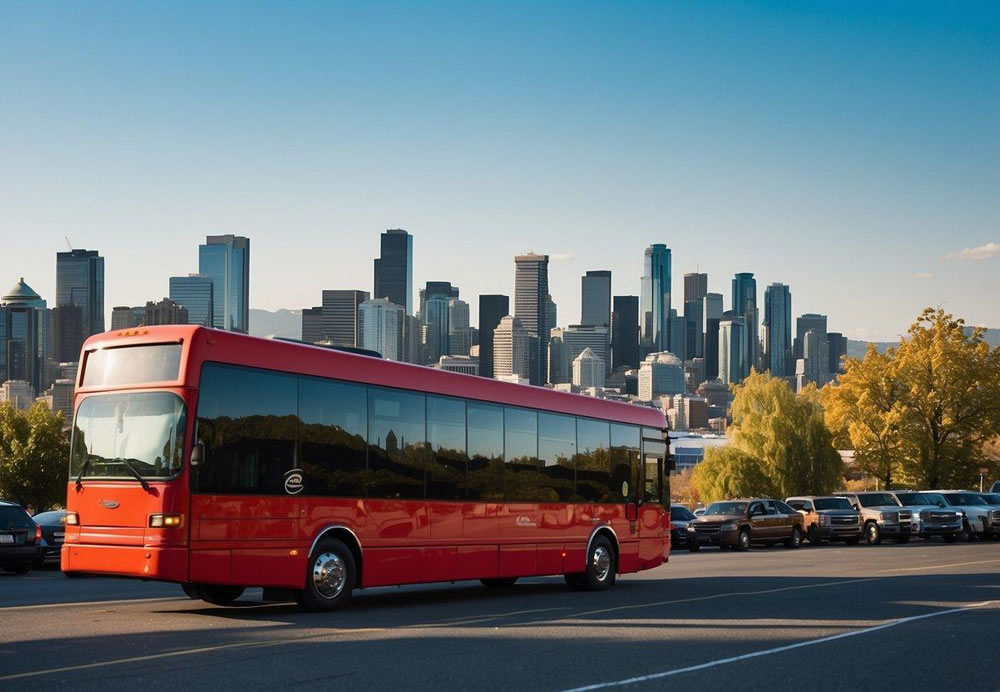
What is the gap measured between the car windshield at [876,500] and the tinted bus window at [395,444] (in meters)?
36.0

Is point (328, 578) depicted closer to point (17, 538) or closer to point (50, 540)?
point (17, 538)

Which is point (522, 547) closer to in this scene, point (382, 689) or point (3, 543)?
point (382, 689)

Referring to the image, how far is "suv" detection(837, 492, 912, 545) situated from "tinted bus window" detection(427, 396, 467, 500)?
110ft

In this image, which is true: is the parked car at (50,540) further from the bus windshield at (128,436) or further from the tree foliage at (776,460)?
the tree foliage at (776,460)

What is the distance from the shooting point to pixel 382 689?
1034cm

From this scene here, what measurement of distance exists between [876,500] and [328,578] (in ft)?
127

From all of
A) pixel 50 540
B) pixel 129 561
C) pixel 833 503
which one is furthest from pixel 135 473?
pixel 833 503

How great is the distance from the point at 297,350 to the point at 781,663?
720 cm

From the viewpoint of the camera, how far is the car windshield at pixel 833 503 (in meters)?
49.0

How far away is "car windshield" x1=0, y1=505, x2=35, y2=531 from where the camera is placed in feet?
87.1

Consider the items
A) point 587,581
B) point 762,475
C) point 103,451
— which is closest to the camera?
point 103,451

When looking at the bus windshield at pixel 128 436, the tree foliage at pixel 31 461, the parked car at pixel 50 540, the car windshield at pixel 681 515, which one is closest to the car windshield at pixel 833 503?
the car windshield at pixel 681 515

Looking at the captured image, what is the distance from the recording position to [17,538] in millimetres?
26516

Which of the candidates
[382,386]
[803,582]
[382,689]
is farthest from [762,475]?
[382,689]
